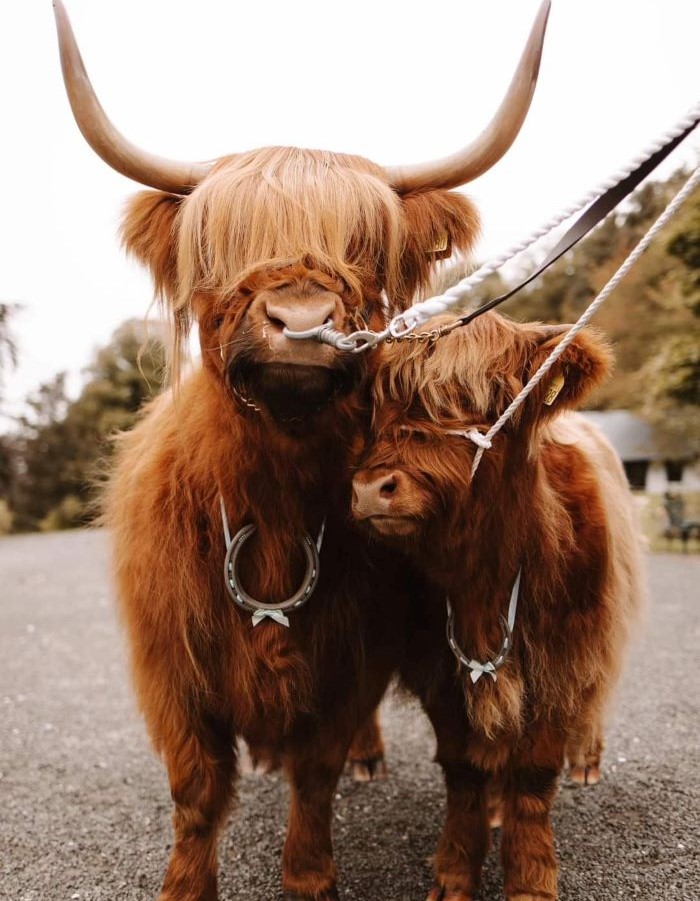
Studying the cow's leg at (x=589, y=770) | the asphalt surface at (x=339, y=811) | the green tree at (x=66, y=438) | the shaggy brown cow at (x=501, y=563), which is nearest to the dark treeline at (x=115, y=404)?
the green tree at (x=66, y=438)

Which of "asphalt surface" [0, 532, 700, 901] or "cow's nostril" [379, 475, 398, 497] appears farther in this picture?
"asphalt surface" [0, 532, 700, 901]

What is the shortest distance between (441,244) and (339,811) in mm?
2855

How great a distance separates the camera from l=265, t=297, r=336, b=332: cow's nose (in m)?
2.00

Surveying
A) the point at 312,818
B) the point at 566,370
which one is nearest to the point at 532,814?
the point at 312,818

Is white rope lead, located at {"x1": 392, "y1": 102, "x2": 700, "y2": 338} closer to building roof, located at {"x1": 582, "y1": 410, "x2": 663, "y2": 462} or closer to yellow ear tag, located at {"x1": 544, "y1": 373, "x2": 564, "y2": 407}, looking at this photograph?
yellow ear tag, located at {"x1": 544, "y1": 373, "x2": 564, "y2": 407}

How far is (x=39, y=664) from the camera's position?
25.8 ft

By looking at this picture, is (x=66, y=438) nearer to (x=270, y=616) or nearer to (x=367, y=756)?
(x=367, y=756)

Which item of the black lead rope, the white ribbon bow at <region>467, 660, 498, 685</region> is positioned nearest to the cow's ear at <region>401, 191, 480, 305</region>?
the black lead rope

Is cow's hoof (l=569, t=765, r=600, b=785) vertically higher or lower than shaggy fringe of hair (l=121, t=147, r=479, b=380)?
lower

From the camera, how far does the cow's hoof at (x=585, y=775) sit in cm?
425

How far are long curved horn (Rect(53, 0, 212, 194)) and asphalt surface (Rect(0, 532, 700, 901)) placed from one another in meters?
1.81

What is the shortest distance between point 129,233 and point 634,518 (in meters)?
2.90

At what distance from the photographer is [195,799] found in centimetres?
269

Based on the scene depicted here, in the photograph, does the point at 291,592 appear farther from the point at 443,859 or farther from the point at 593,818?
the point at 593,818
